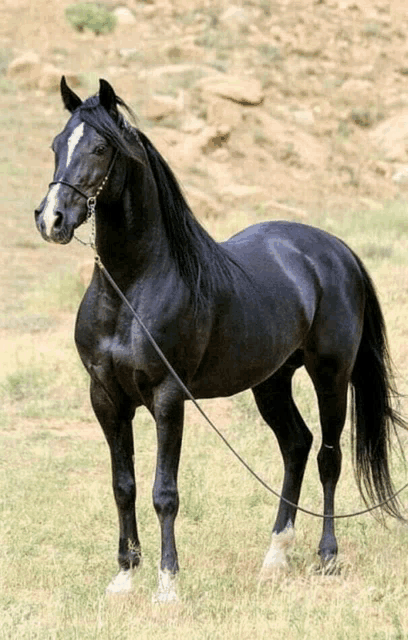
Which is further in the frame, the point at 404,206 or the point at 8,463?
the point at 404,206

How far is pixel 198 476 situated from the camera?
7293 millimetres

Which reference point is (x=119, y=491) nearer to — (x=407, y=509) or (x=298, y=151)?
(x=407, y=509)

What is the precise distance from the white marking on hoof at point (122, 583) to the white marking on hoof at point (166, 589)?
251 millimetres

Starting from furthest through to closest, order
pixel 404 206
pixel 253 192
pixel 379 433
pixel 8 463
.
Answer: pixel 253 192, pixel 404 206, pixel 8 463, pixel 379 433

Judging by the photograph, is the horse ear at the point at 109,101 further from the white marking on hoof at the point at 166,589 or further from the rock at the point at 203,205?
the rock at the point at 203,205

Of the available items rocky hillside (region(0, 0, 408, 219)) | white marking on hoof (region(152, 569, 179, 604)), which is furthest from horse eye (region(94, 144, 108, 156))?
rocky hillside (region(0, 0, 408, 219))

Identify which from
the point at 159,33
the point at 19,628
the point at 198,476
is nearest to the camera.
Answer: the point at 19,628

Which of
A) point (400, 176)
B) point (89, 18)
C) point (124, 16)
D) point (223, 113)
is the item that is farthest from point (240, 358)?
point (124, 16)

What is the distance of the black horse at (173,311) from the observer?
482cm

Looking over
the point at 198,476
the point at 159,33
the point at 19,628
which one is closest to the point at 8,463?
the point at 198,476

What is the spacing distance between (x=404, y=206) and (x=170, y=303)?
12.8 meters

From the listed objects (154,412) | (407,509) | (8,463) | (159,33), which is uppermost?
(154,412)

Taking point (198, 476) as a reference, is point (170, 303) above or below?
above

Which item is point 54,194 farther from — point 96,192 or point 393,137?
point 393,137
